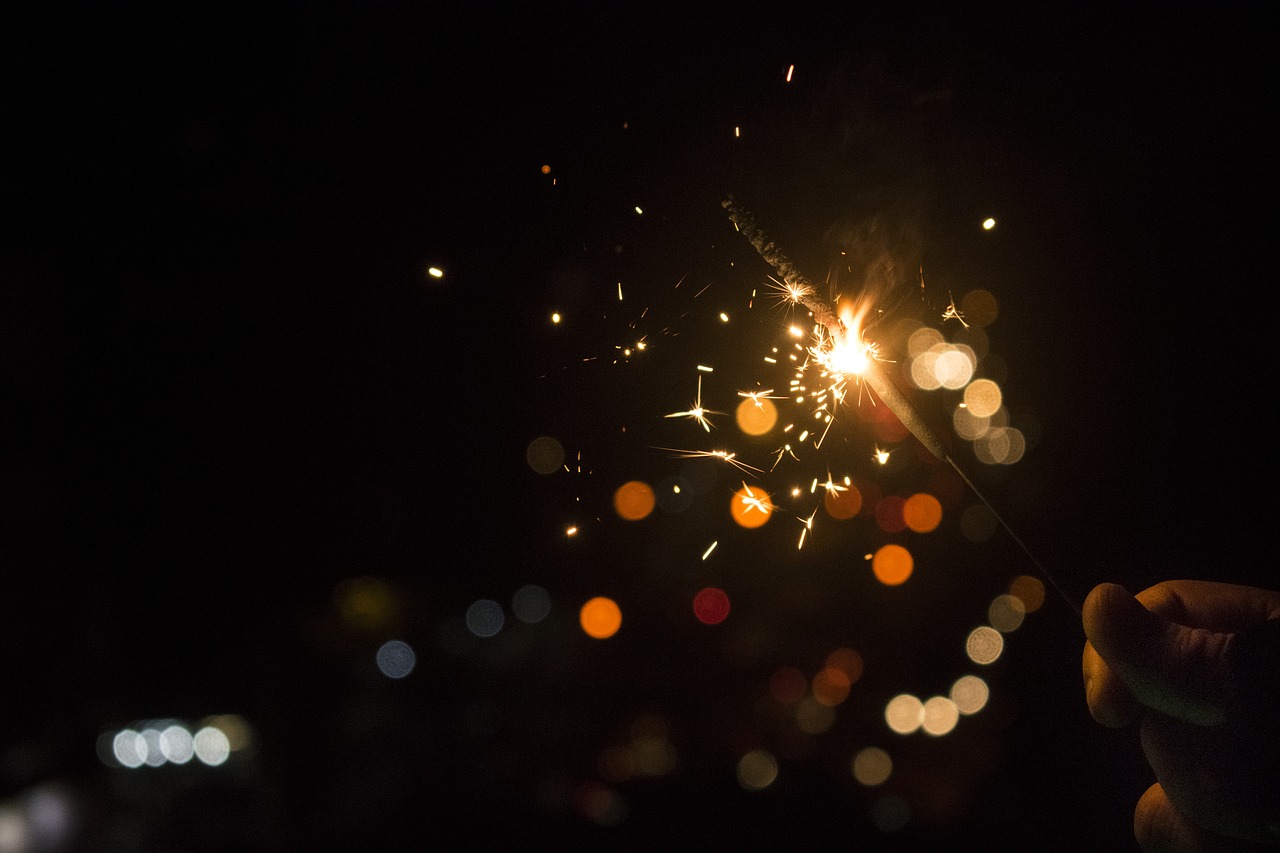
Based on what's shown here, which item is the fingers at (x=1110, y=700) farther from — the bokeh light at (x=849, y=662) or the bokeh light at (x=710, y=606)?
the bokeh light at (x=710, y=606)

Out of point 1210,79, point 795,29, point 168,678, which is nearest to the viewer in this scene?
point 1210,79

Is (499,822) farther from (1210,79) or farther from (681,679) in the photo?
(1210,79)

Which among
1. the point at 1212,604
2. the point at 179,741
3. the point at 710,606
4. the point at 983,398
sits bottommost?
the point at 1212,604

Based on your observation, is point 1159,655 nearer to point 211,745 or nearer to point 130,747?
point 211,745

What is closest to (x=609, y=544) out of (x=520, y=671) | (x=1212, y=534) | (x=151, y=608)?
(x=520, y=671)

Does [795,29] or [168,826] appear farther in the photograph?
[168,826]

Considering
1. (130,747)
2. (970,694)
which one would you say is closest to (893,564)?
(970,694)

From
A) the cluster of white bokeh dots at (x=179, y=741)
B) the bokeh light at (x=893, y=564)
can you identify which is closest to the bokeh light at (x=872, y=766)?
the bokeh light at (x=893, y=564)

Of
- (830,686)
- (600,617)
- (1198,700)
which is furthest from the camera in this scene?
(600,617)
